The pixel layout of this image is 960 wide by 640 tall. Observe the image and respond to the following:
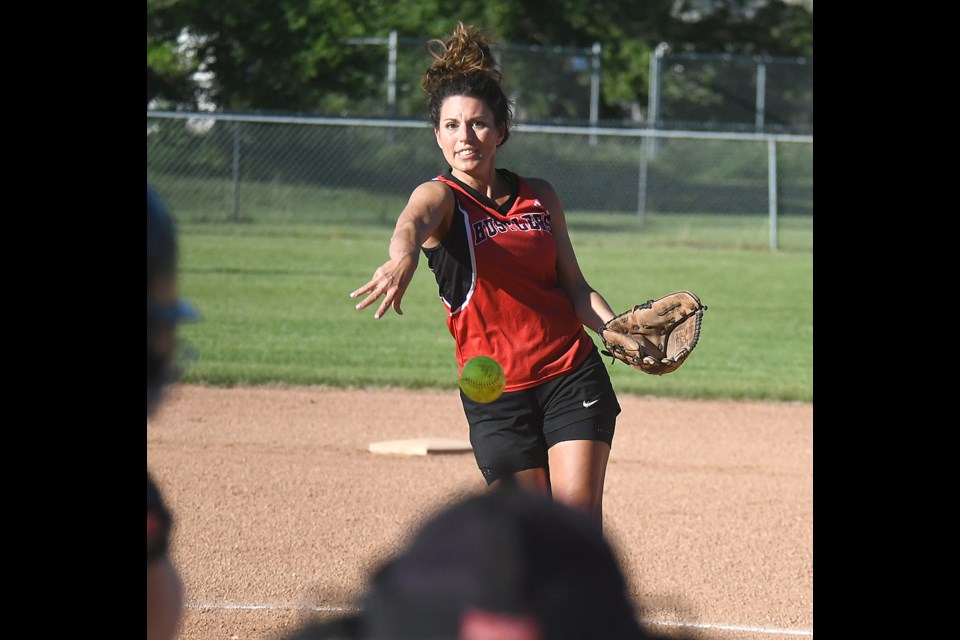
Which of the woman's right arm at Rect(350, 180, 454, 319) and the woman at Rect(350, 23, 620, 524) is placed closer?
the woman's right arm at Rect(350, 180, 454, 319)

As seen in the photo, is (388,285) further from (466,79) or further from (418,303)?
(418,303)

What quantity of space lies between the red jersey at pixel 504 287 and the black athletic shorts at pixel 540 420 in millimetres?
50

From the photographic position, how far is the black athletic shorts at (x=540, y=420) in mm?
3803

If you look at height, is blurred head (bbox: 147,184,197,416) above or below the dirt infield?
above

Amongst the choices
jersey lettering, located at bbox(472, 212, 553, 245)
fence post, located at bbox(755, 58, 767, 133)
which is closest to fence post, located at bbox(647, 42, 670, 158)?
fence post, located at bbox(755, 58, 767, 133)

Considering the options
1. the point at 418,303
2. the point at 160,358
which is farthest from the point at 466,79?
the point at 418,303

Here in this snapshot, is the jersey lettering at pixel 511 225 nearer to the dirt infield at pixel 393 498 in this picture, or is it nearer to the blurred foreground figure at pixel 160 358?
the dirt infield at pixel 393 498

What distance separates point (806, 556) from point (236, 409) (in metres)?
4.42

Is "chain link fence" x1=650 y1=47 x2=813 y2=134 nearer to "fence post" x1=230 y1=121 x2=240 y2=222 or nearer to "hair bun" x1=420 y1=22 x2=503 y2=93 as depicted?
"fence post" x1=230 y1=121 x2=240 y2=222

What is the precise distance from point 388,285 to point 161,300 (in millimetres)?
1300

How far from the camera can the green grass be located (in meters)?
9.82

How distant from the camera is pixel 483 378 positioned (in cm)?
383

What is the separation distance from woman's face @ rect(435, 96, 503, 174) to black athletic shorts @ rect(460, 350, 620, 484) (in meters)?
0.78
